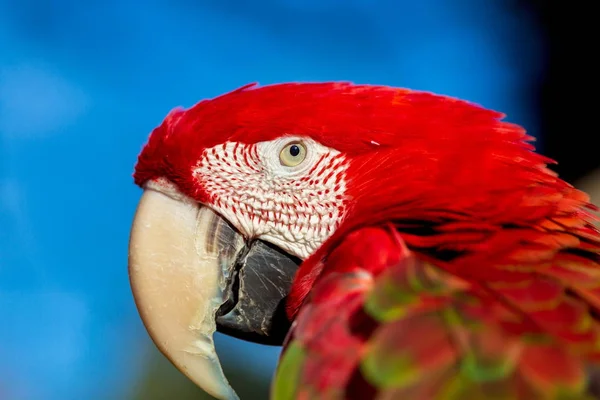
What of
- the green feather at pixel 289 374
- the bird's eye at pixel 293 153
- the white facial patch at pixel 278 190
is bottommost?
the green feather at pixel 289 374

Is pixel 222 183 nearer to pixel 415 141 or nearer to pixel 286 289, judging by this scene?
pixel 286 289

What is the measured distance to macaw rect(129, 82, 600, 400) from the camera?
0.57 m

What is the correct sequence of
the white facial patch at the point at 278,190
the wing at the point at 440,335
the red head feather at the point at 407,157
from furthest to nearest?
the white facial patch at the point at 278,190
the red head feather at the point at 407,157
the wing at the point at 440,335

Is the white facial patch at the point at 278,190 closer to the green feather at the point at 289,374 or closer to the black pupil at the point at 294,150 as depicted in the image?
the black pupil at the point at 294,150

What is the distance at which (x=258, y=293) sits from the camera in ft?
3.09

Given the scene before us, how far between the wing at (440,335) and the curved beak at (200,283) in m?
0.27

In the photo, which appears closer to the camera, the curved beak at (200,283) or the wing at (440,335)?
the wing at (440,335)

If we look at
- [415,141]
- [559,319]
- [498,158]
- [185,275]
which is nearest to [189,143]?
[185,275]

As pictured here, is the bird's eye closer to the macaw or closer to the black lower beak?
the macaw

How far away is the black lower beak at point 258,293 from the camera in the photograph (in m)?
0.94

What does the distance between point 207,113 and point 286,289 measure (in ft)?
1.01

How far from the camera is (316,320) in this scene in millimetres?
646

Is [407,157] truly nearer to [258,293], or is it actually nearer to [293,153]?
[293,153]

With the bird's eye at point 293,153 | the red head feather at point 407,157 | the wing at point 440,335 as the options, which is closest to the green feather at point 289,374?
the wing at point 440,335
